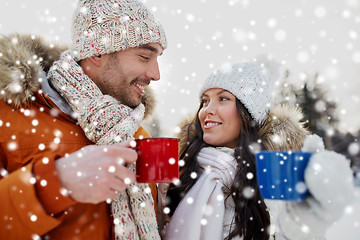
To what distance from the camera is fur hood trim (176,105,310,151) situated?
2.51m

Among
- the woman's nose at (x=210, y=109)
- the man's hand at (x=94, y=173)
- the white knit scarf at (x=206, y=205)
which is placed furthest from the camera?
the woman's nose at (x=210, y=109)

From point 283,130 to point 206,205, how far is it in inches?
34.1

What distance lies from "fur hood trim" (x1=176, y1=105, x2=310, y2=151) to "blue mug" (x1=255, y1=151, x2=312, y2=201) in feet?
A: 3.37

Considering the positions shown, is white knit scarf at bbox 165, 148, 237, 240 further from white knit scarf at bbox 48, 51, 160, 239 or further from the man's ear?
the man's ear

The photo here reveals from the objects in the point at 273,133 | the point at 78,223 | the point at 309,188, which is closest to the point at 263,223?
the point at 273,133

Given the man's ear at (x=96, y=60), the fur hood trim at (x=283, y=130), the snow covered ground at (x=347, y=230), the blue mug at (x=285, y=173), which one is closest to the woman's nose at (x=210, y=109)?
the fur hood trim at (x=283, y=130)

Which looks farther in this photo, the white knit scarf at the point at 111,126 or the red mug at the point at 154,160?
the white knit scarf at the point at 111,126

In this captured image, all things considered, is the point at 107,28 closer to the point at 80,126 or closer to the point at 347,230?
the point at 80,126

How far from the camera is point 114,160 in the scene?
1.32 metres

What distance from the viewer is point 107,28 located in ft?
7.10

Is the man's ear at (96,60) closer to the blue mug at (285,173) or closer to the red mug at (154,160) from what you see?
the red mug at (154,160)

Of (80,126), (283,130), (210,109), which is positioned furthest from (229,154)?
(80,126)

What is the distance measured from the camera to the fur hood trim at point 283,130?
2514 millimetres

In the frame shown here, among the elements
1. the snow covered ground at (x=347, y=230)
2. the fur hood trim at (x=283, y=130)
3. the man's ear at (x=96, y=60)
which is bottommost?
the snow covered ground at (x=347, y=230)
